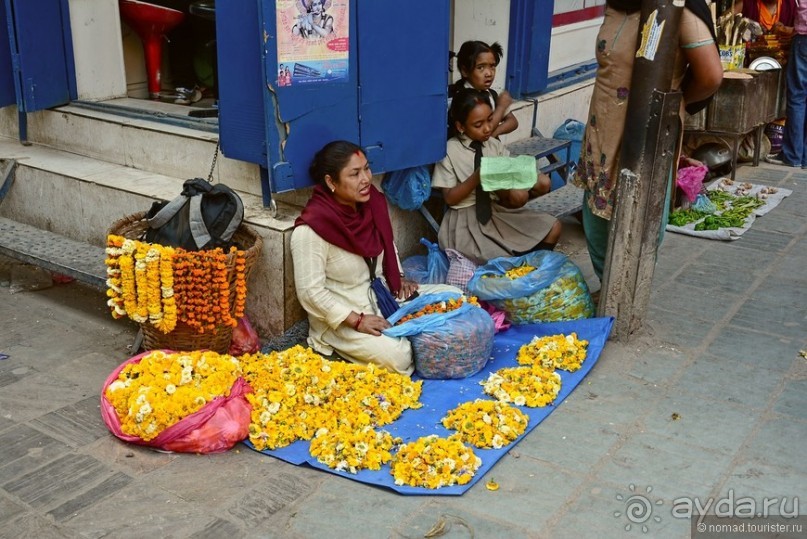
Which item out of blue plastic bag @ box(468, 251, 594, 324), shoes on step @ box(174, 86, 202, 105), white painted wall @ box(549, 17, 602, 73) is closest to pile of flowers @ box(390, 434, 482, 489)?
blue plastic bag @ box(468, 251, 594, 324)

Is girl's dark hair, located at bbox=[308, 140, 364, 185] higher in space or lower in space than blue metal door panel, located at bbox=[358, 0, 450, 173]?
lower

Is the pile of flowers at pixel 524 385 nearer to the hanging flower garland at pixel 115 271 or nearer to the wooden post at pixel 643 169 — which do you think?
the wooden post at pixel 643 169

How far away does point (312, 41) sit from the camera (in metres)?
4.02

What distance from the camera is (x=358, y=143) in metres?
4.38

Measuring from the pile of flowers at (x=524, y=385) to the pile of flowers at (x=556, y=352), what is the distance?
8cm

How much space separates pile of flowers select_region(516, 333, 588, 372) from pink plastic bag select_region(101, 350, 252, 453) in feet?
4.63

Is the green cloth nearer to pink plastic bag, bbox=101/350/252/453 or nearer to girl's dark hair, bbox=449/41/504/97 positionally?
girl's dark hair, bbox=449/41/504/97

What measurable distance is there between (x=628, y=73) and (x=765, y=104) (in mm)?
4136

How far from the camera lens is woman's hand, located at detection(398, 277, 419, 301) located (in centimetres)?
437

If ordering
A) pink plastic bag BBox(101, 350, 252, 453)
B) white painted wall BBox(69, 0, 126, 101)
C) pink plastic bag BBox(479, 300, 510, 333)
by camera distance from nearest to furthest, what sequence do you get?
pink plastic bag BBox(101, 350, 252, 453) → pink plastic bag BBox(479, 300, 510, 333) → white painted wall BBox(69, 0, 126, 101)

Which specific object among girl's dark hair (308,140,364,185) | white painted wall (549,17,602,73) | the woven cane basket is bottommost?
the woven cane basket

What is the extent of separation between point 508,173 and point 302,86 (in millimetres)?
1246

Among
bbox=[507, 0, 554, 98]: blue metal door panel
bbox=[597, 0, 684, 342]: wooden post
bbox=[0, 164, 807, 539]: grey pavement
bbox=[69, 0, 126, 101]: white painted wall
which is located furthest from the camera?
bbox=[507, 0, 554, 98]: blue metal door panel

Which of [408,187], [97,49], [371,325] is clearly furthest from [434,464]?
[97,49]
